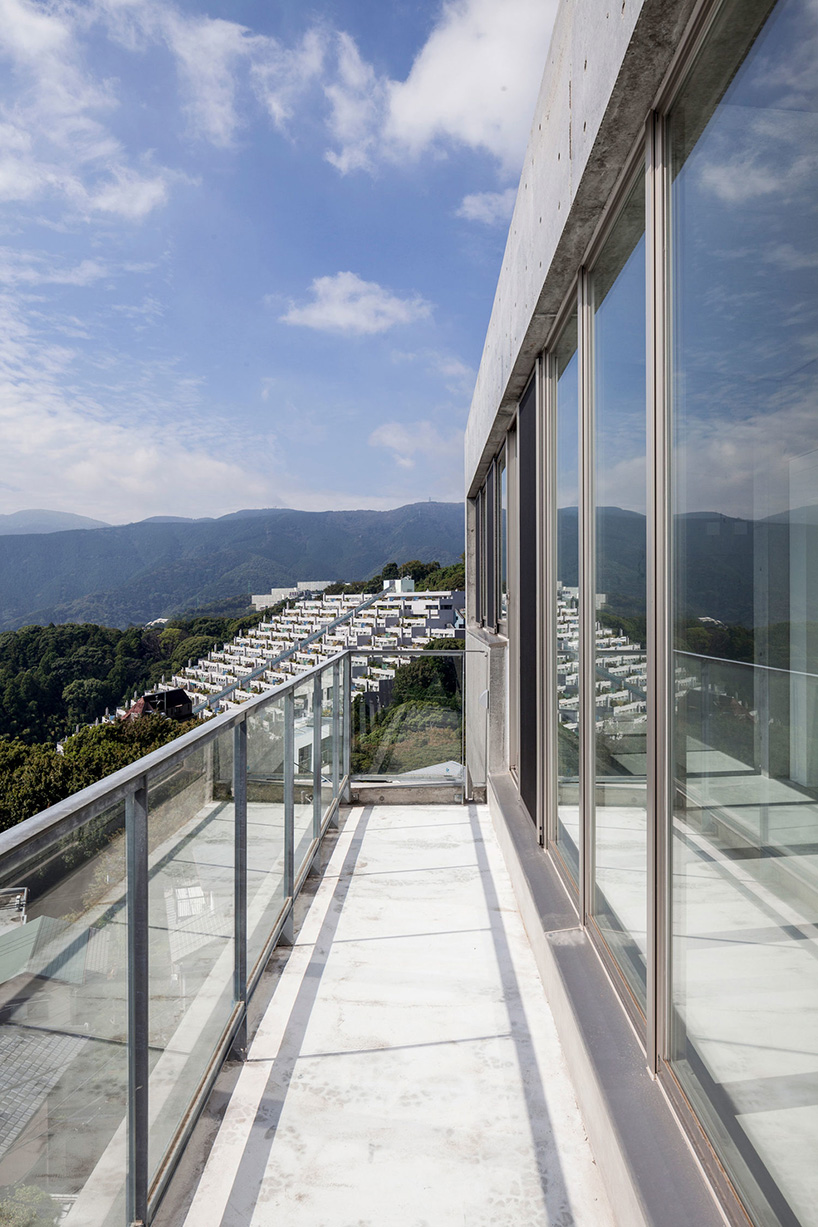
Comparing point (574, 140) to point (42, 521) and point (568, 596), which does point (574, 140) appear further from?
point (42, 521)

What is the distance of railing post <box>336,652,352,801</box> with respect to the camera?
499cm

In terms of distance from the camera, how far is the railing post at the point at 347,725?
4.99m

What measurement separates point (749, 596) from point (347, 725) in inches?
166

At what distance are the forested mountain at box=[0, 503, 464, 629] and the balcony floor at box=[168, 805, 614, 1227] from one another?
226 feet

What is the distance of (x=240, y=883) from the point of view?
222cm

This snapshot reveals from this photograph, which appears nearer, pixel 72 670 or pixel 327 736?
pixel 327 736

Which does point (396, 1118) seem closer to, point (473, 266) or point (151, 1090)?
point (151, 1090)

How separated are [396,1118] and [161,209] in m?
88.9

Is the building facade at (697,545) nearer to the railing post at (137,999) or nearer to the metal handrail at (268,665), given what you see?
the railing post at (137,999)

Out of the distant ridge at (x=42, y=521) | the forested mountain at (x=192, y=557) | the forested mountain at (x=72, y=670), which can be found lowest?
the forested mountain at (x=72, y=670)

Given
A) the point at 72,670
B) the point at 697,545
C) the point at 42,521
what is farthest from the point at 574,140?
the point at 42,521

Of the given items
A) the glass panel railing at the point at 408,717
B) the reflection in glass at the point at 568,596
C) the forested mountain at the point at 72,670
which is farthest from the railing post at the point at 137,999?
the forested mountain at the point at 72,670

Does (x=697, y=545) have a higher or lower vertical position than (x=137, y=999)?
higher

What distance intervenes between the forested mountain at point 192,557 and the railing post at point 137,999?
70307 millimetres
